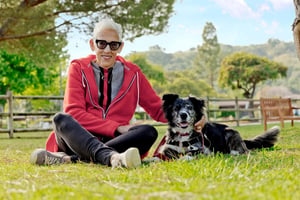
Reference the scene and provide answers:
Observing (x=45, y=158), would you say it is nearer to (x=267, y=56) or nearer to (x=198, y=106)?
(x=198, y=106)

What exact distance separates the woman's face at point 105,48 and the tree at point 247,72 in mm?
40467

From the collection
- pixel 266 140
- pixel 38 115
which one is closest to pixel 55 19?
pixel 38 115

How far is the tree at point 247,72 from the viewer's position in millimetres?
43875

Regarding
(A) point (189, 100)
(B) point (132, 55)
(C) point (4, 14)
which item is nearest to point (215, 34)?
(B) point (132, 55)

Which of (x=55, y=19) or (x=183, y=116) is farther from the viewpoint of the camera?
(x=55, y=19)

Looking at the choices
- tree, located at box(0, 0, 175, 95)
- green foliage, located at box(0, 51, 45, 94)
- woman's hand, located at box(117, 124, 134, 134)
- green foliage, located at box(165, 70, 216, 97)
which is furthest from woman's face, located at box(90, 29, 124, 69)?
green foliage, located at box(165, 70, 216, 97)

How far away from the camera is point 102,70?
3965mm

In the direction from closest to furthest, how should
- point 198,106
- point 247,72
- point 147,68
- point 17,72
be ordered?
point 198,106
point 17,72
point 247,72
point 147,68

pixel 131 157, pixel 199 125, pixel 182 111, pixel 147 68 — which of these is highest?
pixel 147 68

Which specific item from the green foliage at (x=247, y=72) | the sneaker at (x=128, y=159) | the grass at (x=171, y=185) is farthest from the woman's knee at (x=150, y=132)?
the green foliage at (x=247, y=72)

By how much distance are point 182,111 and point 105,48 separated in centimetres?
89

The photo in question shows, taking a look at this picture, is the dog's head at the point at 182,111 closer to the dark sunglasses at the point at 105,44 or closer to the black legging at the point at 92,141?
the black legging at the point at 92,141

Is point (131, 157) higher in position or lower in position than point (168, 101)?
lower

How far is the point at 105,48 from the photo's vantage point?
152 inches
